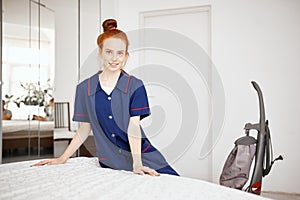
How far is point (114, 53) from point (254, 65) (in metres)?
2.44

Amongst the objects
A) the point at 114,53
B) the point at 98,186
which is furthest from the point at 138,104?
the point at 98,186

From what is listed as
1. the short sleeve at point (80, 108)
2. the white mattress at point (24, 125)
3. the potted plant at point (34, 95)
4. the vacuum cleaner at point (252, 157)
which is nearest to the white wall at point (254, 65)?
the potted plant at point (34, 95)

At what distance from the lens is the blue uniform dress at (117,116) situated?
65.4 inches

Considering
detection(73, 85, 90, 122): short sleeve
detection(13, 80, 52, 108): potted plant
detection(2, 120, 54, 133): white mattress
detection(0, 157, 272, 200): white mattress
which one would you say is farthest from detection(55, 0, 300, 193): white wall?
detection(0, 157, 272, 200): white mattress

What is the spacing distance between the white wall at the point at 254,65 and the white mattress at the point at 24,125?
1.02 feet

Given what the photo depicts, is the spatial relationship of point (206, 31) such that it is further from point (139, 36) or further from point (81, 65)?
point (81, 65)

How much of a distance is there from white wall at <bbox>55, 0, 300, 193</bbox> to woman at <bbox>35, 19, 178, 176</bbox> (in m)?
1.98

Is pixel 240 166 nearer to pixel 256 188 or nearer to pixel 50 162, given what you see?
pixel 256 188

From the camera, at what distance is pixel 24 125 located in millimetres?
3391

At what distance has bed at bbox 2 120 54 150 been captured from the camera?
3.30 metres

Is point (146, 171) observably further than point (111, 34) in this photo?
No

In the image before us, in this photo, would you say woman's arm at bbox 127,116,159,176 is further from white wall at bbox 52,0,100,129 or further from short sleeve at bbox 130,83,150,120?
white wall at bbox 52,0,100,129

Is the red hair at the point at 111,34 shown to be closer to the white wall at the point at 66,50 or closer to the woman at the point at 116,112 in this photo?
the woman at the point at 116,112

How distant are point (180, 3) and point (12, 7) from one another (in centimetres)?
186
